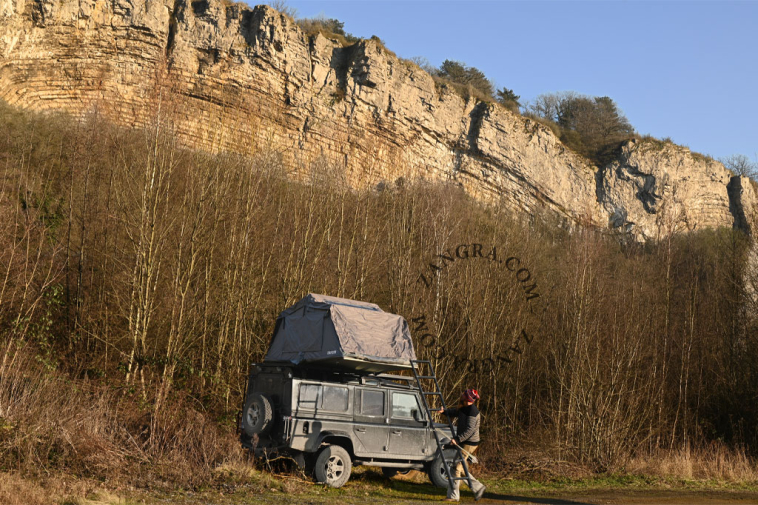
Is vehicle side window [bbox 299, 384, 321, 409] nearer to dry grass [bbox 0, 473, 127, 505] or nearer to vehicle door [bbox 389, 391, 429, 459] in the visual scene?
vehicle door [bbox 389, 391, 429, 459]

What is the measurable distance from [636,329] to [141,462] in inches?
572

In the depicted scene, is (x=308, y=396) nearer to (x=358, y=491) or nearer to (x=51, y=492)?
(x=358, y=491)

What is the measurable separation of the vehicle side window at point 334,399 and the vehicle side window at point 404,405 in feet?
3.25

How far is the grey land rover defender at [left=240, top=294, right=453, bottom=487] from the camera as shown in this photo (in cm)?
905

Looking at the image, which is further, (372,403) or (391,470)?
(391,470)

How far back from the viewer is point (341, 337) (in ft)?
31.9

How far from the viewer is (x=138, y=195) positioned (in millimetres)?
17062

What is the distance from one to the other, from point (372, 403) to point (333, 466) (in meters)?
1.25

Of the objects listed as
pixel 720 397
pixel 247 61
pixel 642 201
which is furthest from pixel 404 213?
pixel 642 201

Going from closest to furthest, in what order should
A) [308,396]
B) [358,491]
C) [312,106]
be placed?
[358,491] < [308,396] < [312,106]

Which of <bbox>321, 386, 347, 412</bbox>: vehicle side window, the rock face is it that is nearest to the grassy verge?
<bbox>321, 386, 347, 412</bbox>: vehicle side window

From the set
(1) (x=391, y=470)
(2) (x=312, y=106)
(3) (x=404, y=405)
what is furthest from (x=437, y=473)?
(2) (x=312, y=106)

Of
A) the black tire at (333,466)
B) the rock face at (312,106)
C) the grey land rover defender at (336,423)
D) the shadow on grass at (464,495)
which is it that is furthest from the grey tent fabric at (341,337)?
the rock face at (312,106)

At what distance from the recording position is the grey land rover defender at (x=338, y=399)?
29.7 ft
